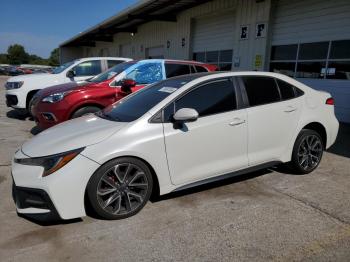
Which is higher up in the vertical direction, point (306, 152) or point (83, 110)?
point (83, 110)

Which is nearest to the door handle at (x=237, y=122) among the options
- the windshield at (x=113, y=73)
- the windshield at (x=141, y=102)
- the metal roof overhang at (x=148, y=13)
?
the windshield at (x=141, y=102)

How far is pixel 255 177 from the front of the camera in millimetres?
4727

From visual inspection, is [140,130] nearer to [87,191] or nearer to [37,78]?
[87,191]

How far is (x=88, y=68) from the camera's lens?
9.53 metres

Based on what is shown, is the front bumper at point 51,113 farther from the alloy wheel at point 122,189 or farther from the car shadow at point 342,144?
the car shadow at point 342,144

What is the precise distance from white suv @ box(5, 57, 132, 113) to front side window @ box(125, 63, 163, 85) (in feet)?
9.16

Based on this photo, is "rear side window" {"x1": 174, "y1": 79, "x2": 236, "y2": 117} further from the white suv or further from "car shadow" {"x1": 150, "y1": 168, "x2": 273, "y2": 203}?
the white suv

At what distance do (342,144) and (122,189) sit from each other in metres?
5.44

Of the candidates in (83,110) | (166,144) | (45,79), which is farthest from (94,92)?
(45,79)

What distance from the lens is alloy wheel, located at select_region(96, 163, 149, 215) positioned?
3.28m

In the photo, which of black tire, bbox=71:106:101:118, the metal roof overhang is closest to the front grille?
black tire, bbox=71:106:101:118

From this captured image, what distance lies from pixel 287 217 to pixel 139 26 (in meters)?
21.3

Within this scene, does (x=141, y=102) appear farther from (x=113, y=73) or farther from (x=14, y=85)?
(x=14, y=85)

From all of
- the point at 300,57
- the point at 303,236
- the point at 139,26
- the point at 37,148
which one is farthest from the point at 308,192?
the point at 139,26
